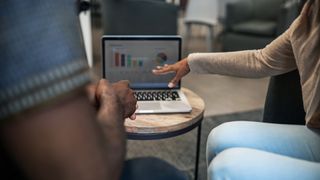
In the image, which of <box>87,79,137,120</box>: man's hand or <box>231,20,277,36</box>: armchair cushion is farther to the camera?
<box>231,20,277,36</box>: armchair cushion

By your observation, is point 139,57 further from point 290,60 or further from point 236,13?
point 236,13

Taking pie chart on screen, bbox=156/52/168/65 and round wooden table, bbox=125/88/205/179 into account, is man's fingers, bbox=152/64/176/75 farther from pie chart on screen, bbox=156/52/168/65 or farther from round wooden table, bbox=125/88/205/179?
round wooden table, bbox=125/88/205/179

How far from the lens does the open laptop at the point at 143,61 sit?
1436 millimetres

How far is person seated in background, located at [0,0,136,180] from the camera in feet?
1.37

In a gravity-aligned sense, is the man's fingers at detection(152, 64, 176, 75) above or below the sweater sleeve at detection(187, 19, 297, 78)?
below

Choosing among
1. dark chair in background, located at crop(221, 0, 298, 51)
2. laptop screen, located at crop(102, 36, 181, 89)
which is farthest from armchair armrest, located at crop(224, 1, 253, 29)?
Answer: laptop screen, located at crop(102, 36, 181, 89)

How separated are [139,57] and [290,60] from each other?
22.2 inches

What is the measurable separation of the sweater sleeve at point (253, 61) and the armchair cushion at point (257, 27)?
2572 millimetres

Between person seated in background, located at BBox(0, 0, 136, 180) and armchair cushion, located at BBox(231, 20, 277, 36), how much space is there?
11.7 feet

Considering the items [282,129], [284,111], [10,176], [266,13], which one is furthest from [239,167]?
[266,13]

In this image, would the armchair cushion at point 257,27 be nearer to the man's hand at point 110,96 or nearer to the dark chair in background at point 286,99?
the dark chair in background at point 286,99

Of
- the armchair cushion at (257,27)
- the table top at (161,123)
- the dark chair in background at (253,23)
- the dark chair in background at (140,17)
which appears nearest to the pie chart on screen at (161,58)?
the table top at (161,123)

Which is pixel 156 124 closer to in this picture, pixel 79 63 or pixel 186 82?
pixel 79 63

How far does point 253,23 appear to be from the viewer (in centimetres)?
403
